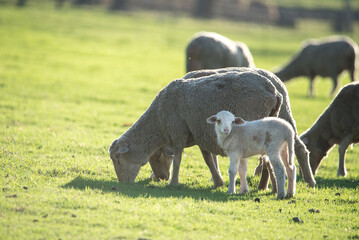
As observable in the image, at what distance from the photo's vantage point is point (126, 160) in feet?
29.7

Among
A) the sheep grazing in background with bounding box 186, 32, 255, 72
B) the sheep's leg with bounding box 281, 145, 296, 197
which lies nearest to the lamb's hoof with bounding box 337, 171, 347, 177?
the sheep's leg with bounding box 281, 145, 296, 197

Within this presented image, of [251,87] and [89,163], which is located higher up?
[251,87]

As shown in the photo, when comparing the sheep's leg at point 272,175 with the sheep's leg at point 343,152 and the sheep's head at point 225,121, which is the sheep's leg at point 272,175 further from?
the sheep's leg at point 343,152

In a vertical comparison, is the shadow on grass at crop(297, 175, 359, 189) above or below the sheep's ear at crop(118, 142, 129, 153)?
below

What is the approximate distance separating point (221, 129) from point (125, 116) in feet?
28.0

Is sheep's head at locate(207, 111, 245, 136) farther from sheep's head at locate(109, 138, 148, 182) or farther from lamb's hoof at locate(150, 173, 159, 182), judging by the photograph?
lamb's hoof at locate(150, 173, 159, 182)

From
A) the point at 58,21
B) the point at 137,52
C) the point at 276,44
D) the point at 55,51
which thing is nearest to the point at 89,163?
the point at 55,51

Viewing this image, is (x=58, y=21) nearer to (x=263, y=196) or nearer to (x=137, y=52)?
(x=137, y=52)

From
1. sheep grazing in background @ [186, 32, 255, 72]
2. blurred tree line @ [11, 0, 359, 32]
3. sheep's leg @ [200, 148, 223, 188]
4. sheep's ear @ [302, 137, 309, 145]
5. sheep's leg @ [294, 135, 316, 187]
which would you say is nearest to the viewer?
sheep's leg @ [200, 148, 223, 188]

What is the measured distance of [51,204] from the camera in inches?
264

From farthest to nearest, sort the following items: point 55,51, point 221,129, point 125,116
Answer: point 55,51, point 125,116, point 221,129

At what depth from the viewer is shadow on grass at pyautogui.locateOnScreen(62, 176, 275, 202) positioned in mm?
7836

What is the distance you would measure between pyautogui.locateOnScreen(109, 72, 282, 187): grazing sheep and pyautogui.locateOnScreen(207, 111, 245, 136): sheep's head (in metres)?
0.54

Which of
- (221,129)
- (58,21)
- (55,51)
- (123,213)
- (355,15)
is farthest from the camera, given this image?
(355,15)
